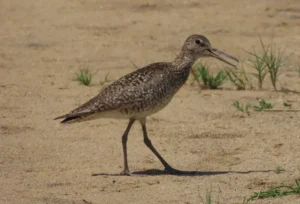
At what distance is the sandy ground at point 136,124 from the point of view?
29.3ft

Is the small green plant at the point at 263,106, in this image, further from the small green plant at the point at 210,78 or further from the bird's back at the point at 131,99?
the bird's back at the point at 131,99

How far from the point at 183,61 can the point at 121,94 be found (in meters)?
0.87

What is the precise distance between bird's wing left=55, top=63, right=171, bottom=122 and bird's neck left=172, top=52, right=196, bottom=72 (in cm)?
37

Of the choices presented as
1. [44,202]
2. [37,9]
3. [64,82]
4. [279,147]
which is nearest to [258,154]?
[279,147]

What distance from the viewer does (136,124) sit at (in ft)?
36.4

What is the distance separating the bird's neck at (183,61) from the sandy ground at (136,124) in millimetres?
823

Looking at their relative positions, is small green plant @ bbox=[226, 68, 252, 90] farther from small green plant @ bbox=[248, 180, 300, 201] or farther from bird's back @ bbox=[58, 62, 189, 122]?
small green plant @ bbox=[248, 180, 300, 201]

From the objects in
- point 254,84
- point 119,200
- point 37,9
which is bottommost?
point 119,200

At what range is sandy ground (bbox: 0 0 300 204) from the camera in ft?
29.3

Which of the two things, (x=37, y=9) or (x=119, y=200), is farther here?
(x=37, y=9)

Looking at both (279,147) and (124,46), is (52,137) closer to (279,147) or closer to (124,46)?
(279,147)

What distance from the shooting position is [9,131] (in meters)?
10.6

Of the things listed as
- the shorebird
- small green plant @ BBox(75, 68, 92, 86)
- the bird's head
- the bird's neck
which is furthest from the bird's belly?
small green plant @ BBox(75, 68, 92, 86)

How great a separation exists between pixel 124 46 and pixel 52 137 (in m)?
3.54
